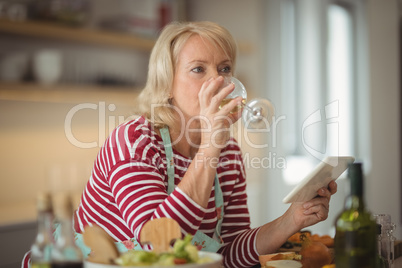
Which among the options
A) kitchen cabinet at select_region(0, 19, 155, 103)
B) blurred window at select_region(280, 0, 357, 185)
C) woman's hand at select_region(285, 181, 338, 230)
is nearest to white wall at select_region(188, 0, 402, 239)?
blurred window at select_region(280, 0, 357, 185)

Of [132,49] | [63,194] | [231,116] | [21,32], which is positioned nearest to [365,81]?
[132,49]

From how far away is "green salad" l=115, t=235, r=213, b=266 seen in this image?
0.88 meters

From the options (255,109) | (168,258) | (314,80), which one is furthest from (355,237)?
(314,80)

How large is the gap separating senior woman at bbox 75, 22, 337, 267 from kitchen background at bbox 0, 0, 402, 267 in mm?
677

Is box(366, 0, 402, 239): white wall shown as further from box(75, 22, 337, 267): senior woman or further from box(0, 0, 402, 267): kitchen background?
box(75, 22, 337, 267): senior woman

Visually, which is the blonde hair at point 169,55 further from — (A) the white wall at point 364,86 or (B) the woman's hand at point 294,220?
(A) the white wall at point 364,86

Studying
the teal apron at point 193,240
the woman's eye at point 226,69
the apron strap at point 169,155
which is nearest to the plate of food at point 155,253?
the teal apron at point 193,240

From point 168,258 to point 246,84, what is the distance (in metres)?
3.10

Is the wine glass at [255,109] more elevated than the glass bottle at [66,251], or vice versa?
the wine glass at [255,109]

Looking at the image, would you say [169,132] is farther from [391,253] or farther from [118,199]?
[391,253]

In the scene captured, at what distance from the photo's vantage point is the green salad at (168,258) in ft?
2.87

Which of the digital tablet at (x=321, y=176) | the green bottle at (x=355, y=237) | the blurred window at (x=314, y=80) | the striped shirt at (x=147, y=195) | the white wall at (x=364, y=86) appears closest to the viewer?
the green bottle at (x=355, y=237)

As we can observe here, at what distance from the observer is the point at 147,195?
1199 mm

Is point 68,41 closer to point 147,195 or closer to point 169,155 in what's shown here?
point 169,155
